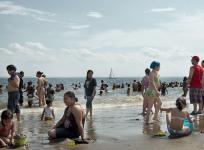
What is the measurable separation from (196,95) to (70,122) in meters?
5.88

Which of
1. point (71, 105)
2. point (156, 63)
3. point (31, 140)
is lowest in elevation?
point (31, 140)

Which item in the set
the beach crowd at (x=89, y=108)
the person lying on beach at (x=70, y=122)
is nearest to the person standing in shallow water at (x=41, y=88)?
the beach crowd at (x=89, y=108)

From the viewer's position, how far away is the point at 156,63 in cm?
1152

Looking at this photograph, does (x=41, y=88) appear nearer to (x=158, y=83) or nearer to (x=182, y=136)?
(x=158, y=83)

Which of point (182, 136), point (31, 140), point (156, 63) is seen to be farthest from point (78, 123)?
point (156, 63)

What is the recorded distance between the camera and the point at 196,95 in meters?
13.6

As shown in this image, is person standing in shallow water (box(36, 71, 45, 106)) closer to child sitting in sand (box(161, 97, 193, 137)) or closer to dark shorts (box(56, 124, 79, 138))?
dark shorts (box(56, 124, 79, 138))

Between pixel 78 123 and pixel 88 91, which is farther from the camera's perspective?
pixel 88 91

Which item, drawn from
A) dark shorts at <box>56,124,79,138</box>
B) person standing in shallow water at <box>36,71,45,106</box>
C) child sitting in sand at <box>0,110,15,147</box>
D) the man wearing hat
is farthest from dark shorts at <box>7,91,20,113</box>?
person standing in shallow water at <box>36,71,45,106</box>

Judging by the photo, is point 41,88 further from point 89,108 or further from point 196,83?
point 196,83

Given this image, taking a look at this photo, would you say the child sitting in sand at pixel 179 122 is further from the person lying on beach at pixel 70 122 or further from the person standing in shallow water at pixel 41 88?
the person standing in shallow water at pixel 41 88

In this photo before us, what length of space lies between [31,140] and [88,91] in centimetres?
546

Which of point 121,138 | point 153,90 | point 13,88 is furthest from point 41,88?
point 121,138

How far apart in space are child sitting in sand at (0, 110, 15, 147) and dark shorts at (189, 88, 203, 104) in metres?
6.86
